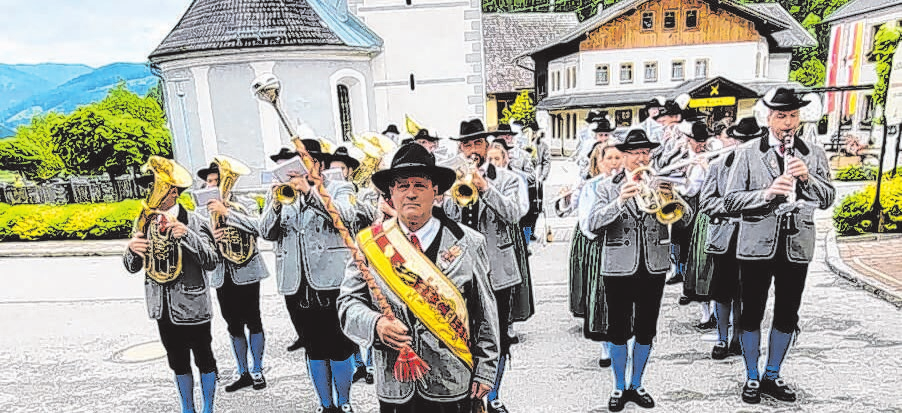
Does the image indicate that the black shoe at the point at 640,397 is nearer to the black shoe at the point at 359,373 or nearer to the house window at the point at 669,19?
the black shoe at the point at 359,373

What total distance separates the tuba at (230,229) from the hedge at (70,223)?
9714 mm

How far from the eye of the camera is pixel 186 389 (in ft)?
13.5

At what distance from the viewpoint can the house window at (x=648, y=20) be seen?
27734 mm

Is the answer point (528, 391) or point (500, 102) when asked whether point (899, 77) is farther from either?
point (500, 102)

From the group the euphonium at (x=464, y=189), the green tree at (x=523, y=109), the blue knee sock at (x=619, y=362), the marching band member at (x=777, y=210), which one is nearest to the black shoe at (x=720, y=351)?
the marching band member at (x=777, y=210)

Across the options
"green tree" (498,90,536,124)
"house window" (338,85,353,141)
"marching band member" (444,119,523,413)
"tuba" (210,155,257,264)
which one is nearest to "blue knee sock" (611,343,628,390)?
"marching band member" (444,119,523,413)

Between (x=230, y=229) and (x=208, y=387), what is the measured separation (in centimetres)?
119

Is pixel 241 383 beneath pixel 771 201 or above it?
beneath

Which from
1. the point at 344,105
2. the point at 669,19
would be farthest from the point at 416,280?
the point at 669,19

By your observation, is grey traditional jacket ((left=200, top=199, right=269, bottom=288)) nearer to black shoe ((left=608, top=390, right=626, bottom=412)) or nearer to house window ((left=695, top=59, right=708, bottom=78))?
black shoe ((left=608, top=390, right=626, bottom=412))

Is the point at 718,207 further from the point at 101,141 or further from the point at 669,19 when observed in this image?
the point at 669,19

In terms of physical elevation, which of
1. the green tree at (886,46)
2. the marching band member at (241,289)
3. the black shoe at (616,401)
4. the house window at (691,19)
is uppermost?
the house window at (691,19)

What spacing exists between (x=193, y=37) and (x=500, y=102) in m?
23.4

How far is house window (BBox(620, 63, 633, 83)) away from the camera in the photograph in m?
28.2
